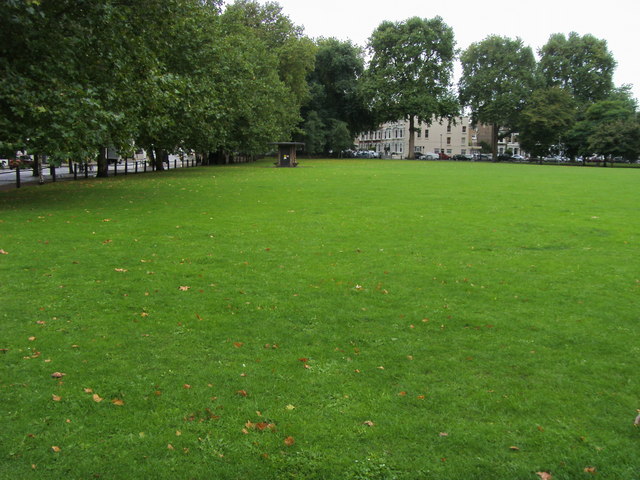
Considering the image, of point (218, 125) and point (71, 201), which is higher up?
point (218, 125)

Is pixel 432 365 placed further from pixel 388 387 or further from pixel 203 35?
pixel 203 35

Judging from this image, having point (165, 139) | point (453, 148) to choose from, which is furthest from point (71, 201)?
point (453, 148)

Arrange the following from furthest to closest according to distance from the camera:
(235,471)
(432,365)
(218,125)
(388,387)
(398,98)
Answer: (398,98) → (218,125) → (432,365) → (388,387) → (235,471)

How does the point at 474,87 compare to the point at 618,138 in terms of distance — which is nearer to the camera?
the point at 618,138

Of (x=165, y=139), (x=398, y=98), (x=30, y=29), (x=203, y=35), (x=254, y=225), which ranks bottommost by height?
(x=254, y=225)

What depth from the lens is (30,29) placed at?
14375 mm

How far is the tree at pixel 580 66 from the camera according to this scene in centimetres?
8412

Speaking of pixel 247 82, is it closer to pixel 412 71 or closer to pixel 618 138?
pixel 412 71

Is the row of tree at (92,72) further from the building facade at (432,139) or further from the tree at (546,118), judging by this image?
the building facade at (432,139)

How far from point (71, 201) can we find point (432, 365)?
15926 mm

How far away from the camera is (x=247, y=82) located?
3644 centimetres

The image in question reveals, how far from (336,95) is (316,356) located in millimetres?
79645

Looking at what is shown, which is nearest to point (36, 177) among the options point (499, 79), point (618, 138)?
point (618, 138)

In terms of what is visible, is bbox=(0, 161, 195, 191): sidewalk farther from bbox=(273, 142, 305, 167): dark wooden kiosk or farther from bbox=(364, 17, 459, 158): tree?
bbox=(364, 17, 459, 158): tree
